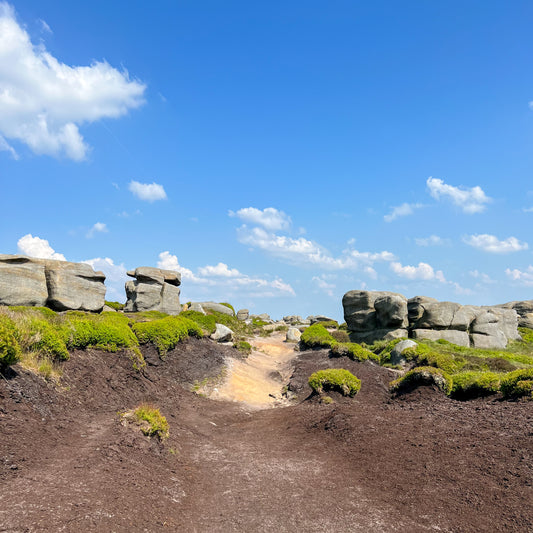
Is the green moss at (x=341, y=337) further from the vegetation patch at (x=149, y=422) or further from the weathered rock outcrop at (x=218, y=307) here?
the vegetation patch at (x=149, y=422)

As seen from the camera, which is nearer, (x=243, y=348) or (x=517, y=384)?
(x=517, y=384)

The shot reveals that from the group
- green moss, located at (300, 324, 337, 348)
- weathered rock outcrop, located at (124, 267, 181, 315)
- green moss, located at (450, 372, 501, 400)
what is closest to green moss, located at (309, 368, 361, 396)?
green moss, located at (450, 372, 501, 400)

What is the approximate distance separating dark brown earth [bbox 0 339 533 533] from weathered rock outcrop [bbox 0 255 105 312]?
1405 centimetres

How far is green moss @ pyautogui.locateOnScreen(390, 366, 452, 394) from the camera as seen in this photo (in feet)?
44.5

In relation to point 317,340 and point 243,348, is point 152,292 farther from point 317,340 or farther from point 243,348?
point 317,340

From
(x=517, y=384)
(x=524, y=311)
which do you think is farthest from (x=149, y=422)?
(x=524, y=311)

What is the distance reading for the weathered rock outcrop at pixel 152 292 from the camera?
34.4 metres

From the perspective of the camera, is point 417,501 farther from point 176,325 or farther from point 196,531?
point 176,325

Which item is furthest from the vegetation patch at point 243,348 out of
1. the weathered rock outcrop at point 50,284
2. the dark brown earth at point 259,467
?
the dark brown earth at point 259,467

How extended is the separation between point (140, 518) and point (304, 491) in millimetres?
3090

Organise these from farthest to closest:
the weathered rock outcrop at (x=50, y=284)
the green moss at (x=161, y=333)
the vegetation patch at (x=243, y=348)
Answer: the vegetation patch at (x=243, y=348)
the weathered rock outcrop at (x=50, y=284)
the green moss at (x=161, y=333)

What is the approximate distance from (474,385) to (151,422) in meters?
10.5

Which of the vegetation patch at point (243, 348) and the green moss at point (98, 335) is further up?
the green moss at point (98, 335)

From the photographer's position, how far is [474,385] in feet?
42.8
